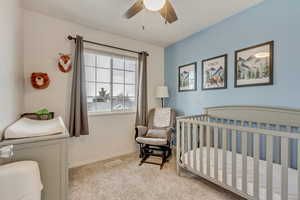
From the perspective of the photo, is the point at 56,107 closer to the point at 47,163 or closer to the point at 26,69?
the point at 26,69

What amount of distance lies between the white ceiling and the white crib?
144 cm

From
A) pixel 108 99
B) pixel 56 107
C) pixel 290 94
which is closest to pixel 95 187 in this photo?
pixel 56 107

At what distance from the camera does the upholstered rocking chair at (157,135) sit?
2.43m

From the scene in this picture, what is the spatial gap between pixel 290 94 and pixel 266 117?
14.2 inches

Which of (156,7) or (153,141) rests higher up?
(156,7)

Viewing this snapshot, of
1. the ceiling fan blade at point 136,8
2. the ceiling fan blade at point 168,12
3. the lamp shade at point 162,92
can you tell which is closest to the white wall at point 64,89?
the lamp shade at point 162,92

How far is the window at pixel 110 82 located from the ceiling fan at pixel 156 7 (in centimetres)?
127

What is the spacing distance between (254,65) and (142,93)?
1.94 metres

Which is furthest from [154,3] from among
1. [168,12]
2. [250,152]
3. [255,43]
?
[250,152]

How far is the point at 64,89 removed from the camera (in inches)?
89.1

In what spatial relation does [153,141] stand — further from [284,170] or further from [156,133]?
[284,170]

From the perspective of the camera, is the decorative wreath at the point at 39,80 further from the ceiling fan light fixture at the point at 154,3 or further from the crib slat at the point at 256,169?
the crib slat at the point at 256,169

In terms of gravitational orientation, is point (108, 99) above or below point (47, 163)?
above

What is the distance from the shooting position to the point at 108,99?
9.11 feet
